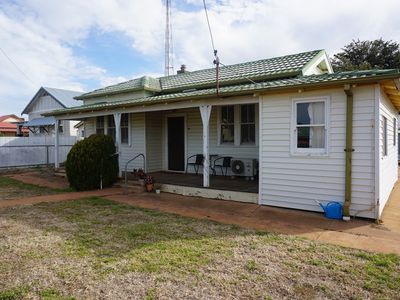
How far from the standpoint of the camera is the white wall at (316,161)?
5887 mm

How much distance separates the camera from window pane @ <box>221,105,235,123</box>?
10.1 meters

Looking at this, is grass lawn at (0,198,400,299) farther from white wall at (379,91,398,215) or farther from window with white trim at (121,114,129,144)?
window with white trim at (121,114,129,144)

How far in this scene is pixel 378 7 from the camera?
9.64m

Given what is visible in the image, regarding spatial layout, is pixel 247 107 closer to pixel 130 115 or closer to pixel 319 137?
pixel 319 137

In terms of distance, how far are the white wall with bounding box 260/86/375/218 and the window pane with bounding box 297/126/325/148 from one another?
0.20m

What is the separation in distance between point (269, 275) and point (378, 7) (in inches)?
391

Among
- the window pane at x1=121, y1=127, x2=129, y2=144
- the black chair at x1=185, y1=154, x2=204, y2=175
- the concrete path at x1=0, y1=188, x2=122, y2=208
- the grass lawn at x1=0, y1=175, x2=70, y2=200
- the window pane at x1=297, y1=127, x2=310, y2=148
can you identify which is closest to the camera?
the window pane at x1=297, y1=127, x2=310, y2=148

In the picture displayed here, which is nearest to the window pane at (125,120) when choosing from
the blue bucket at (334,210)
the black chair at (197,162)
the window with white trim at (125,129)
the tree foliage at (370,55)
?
the window with white trim at (125,129)

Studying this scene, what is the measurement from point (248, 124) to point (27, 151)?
13.8m

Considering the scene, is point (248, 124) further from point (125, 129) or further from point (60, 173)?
point (60, 173)

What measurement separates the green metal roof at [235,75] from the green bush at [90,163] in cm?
351

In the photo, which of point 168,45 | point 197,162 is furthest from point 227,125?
point 168,45

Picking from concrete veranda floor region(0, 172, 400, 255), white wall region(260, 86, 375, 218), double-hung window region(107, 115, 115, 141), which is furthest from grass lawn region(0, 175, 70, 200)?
white wall region(260, 86, 375, 218)

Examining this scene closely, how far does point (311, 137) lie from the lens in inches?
259
